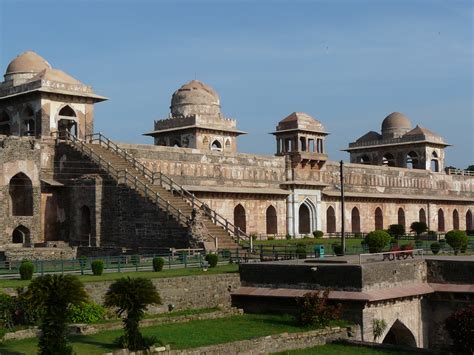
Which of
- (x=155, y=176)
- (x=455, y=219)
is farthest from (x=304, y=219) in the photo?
(x=455, y=219)

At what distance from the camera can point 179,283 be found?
2292cm

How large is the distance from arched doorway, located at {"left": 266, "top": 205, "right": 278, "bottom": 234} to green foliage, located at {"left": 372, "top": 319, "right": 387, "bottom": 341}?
26.2 meters

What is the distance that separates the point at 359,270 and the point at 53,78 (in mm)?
24237

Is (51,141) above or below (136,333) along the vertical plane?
above

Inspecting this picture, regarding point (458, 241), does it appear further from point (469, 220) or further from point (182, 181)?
point (469, 220)

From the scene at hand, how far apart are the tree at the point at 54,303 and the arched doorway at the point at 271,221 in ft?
106

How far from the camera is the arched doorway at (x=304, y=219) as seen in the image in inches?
2018

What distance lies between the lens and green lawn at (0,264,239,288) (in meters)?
21.2

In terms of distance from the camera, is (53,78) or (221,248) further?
(53,78)

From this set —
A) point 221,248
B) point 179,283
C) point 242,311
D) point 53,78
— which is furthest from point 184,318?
point 53,78

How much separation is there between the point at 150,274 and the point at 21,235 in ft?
46.0

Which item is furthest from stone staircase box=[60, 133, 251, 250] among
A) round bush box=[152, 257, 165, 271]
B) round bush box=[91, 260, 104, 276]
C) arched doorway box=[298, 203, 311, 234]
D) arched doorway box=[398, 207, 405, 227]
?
arched doorway box=[398, 207, 405, 227]

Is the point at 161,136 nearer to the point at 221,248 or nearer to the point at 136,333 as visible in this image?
the point at 221,248

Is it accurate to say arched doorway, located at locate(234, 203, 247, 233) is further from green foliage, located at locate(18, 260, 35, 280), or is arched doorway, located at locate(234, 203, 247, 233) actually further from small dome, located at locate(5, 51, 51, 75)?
green foliage, located at locate(18, 260, 35, 280)
